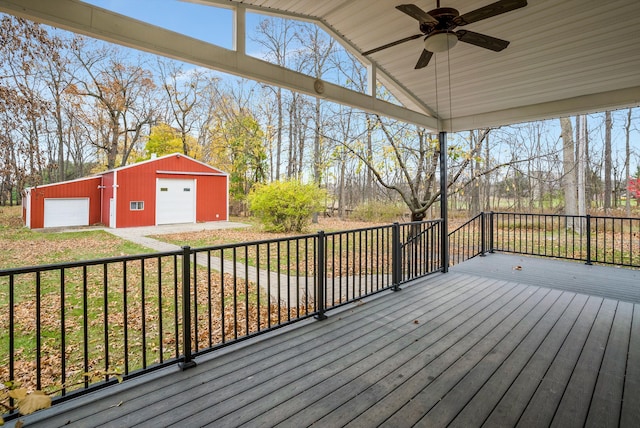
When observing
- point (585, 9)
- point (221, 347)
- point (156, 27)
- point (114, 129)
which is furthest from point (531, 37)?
point (114, 129)

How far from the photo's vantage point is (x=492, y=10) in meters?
2.46

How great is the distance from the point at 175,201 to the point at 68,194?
4.02m

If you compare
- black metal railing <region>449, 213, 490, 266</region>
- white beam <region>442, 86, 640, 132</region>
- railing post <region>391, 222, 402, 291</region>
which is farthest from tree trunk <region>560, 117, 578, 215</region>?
railing post <region>391, 222, 402, 291</region>

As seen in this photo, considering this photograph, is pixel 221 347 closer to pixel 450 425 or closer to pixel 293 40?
pixel 450 425

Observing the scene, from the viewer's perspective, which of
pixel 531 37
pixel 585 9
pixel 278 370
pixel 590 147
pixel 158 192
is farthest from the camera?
pixel 158 192

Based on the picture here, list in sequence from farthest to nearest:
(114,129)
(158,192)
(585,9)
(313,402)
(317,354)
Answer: (114,129)
(158,192)
(585,9)
(317,354)
(313,402)

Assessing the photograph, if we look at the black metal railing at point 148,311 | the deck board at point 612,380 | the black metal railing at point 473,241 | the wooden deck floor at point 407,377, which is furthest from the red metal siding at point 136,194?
the deck board at point 612,380

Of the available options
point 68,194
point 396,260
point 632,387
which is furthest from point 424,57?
point 68,194

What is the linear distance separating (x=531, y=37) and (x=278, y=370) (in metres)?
3.99

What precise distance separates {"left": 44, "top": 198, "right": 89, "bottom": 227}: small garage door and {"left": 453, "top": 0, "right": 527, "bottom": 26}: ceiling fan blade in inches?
607

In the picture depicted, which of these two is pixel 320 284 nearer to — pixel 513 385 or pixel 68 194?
pixel 513 385

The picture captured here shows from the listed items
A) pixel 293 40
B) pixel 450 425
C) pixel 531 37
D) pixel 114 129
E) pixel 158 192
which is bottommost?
pixel 450 425

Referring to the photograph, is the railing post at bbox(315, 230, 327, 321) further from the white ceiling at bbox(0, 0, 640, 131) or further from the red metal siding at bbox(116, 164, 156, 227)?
the red metal siding at bbox(116, 164, 156, 227)

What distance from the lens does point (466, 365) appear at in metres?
2.23
